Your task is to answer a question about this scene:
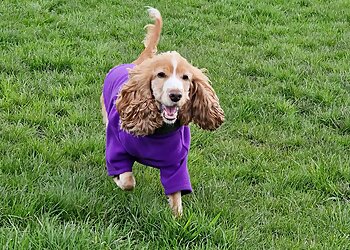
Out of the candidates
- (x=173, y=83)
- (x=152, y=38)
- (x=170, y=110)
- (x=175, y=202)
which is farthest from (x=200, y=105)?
(x=152, y=38)

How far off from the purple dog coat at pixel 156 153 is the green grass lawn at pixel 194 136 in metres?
0.19

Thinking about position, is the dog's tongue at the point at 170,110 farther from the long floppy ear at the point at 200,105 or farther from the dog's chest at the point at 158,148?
the dog's chest at the point at 158,148

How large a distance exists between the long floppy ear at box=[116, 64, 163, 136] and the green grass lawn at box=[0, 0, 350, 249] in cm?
53

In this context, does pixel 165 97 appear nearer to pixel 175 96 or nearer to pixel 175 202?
pixel 175 96

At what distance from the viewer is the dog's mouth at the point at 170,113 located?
3684mm

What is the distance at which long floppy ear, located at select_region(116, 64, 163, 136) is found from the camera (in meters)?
3.75

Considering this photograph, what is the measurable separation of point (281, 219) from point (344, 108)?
7.76 feet

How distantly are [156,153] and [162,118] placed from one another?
27 cm

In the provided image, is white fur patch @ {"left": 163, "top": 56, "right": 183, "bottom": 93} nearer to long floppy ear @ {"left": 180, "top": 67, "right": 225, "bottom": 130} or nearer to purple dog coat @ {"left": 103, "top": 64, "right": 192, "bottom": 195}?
long floppy ear @ {"left": 180, "top": 67, "right": 225, "bottom": 130}

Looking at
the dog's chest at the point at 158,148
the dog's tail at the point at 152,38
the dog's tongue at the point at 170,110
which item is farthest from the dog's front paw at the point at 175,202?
the dog's tail at the point at 152,38

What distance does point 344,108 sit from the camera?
19.7 feet

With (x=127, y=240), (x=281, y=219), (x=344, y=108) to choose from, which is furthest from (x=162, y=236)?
(x=344, y=108)

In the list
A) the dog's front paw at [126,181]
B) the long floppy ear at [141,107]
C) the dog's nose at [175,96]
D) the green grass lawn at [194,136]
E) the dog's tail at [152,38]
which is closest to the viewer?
the dog's nose at [175,96]

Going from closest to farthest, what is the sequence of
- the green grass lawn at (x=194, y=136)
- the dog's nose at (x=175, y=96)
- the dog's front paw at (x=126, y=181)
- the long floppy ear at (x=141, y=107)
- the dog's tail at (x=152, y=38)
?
the dog's nose at (x=175, y=96) < the green grass lawn at (x=194, y=136) < the long floppy ear at (x=141, y=107) < the dog's front paw at (x=126, y=181) < the dog's tail at (x=152, y=38)
